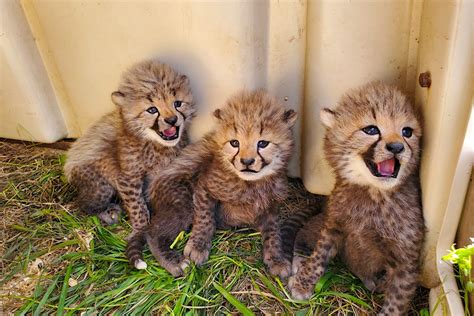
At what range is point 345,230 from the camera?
2.59 m

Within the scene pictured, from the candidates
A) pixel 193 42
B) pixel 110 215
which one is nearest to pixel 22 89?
pixel 110 215

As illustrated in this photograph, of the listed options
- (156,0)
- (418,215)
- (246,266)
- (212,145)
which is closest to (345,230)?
(418,215)

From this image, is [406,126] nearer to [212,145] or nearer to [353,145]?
[353,145]

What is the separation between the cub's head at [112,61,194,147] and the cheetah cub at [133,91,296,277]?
0.20 metres

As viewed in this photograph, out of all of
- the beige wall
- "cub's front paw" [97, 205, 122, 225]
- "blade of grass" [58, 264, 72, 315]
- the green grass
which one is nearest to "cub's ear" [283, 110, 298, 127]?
the beige wall

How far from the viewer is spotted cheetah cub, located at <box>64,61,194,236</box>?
115 inches

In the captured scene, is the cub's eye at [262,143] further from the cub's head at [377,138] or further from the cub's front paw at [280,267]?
the cub's front paw at [280,267]

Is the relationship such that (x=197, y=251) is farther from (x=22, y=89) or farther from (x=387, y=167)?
(x=22, y=89)

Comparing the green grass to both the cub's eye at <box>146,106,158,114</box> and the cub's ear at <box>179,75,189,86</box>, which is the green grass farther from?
the cub's ear at <box>179,75,189,86</box>

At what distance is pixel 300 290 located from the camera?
8.53 feet

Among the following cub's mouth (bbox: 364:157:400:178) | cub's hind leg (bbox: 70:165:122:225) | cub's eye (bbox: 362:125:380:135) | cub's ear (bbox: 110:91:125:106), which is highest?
cub's ear (bbox: 110:91:125:106)

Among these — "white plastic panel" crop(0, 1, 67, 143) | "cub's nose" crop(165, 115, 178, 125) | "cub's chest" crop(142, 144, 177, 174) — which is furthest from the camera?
"white plastic panel" crop(0, 1, 67, 143)

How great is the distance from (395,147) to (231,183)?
3.27ft

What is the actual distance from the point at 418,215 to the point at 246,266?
3.10ft
